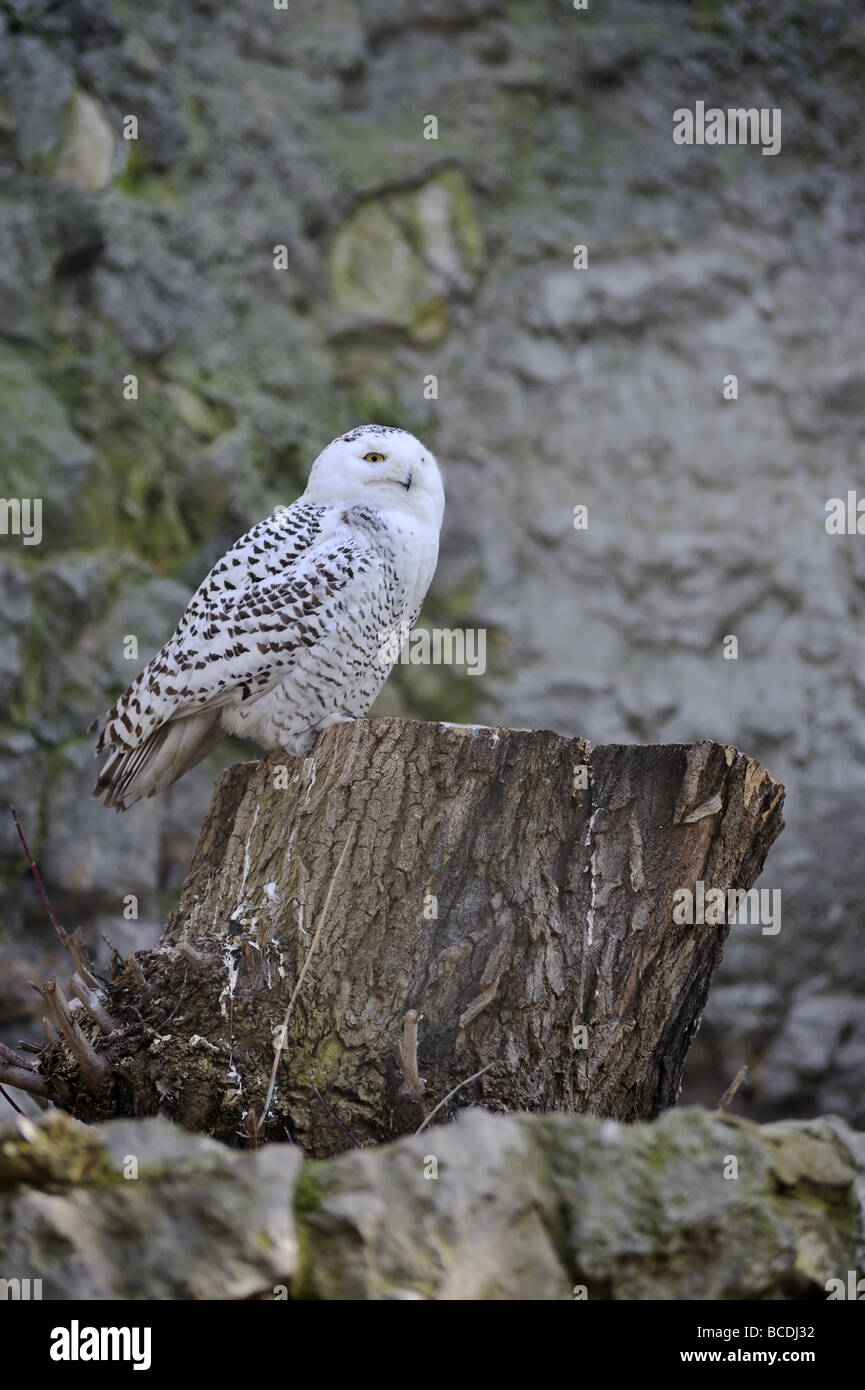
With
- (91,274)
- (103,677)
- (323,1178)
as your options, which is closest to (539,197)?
(91,274)

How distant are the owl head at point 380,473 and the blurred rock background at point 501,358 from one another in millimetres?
1815

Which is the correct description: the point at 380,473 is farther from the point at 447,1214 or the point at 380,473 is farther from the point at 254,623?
the point at 447,1214

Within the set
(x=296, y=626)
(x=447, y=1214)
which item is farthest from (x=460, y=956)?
(x=296, y=626)

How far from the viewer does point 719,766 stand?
8.43 feet

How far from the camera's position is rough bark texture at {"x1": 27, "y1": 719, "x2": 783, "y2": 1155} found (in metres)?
2.48

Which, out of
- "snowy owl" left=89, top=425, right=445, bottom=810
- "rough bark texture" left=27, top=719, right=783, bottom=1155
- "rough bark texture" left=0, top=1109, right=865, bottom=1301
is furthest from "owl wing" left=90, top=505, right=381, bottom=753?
"rough bark texture" left=0, top=1109, right=865, bottom=1301

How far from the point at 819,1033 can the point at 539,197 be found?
3.84 meters

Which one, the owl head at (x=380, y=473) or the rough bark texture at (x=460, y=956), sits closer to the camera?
the rough bark texture at (x=460, y=956)

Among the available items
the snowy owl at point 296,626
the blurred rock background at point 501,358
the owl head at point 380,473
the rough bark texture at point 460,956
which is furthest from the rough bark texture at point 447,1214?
the blurred rock background at point 501,358

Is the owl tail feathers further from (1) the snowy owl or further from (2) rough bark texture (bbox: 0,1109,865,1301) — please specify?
(2) rough bark texture (bbox: 0,1109,865,1301)

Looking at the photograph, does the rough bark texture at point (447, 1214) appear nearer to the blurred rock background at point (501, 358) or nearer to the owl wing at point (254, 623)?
the owl wing at point (254, 623)

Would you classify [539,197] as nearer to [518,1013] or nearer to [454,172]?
[454,172]

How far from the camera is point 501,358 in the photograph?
5691 millimetres

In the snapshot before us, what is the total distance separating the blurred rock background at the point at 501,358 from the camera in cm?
519
